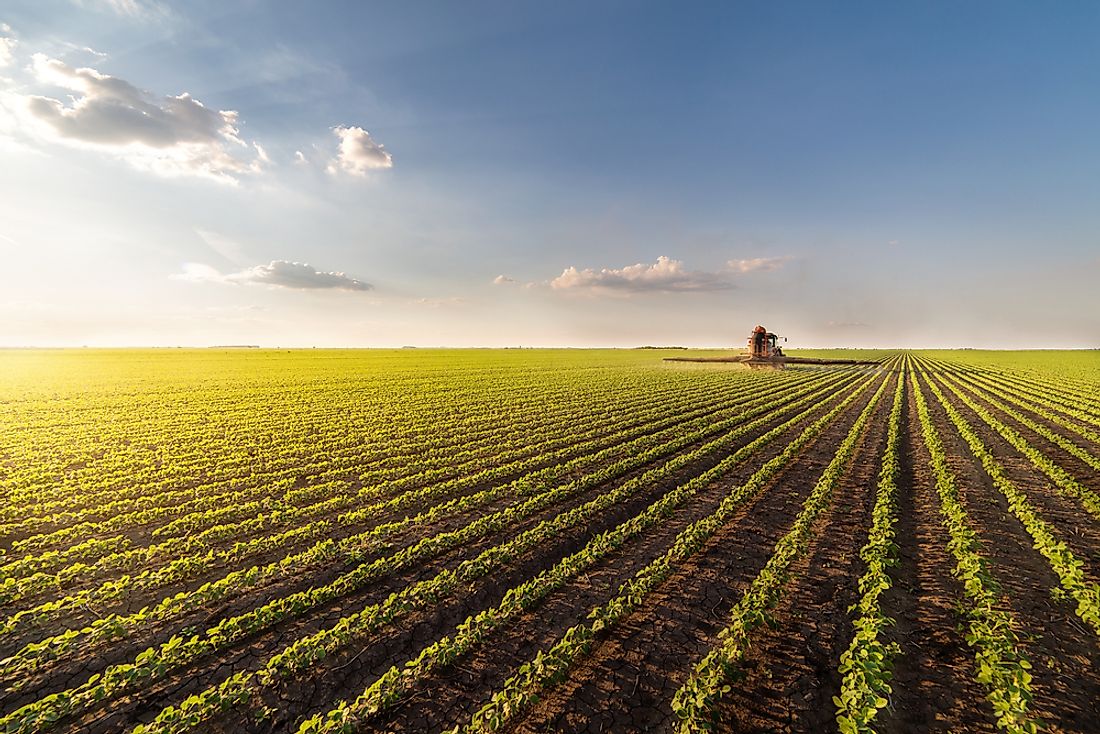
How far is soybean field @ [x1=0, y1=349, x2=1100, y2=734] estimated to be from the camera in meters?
5.69

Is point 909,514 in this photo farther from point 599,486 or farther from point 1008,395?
point 1008,395

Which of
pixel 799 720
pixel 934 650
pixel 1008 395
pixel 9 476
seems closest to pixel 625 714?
pixel 799 720

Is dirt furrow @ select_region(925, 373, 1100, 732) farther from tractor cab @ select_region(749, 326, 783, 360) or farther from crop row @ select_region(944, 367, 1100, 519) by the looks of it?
tractor cab @ select_region(749, 326, 783, 360)

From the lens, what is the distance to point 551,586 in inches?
324

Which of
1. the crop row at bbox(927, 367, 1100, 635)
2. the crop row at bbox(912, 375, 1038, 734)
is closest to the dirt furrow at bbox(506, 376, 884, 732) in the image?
the crop row at bbox(912, 375, 1038, 734)

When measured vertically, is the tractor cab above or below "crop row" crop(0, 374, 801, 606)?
above

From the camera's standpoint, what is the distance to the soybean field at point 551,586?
18.7 feet

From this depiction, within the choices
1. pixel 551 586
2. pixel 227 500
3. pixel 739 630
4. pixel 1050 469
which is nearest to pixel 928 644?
pixel 739 630

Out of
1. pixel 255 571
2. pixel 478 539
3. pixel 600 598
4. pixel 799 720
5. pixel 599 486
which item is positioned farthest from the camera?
pixel 599 486

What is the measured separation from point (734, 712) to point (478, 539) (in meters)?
6.25

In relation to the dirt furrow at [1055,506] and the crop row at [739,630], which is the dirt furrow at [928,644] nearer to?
the crop row at [739,630]

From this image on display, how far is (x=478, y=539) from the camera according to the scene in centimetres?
1051

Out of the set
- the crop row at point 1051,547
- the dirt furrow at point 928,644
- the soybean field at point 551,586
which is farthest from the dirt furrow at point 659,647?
the crop row at point 1051,547

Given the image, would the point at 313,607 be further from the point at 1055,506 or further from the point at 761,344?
the point at 761,344
